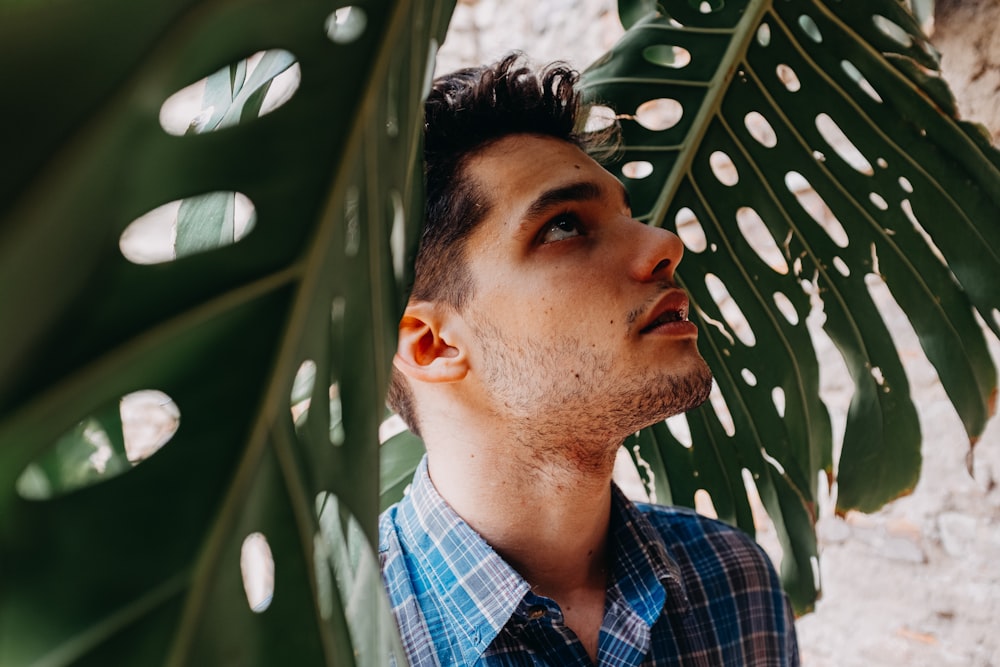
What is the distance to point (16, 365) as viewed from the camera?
208 mm

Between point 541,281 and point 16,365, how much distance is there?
0.74m

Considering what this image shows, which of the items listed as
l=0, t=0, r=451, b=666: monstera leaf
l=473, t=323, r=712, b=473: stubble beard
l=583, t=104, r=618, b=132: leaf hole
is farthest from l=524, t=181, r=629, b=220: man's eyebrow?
l=0, t=0, r=451, b=666: monstera leaf

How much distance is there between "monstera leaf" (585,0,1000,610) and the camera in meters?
0.98

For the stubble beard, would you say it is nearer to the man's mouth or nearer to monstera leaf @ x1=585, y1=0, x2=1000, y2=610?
the man's mouth

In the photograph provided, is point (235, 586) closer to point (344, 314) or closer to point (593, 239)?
point (344, 314)

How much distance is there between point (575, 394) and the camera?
923mm

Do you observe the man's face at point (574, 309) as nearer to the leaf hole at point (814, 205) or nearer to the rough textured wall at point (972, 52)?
the rough textured wall at point (972, 52)

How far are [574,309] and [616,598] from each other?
0.32 m

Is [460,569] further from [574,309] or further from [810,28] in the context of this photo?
[810,28]

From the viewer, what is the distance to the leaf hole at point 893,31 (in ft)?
3.21

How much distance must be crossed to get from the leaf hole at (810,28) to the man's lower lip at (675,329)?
40 centimetres

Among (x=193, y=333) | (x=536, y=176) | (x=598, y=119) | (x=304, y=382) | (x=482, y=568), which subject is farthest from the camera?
(x=598, y=119)

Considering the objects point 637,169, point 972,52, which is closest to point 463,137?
point 637,169

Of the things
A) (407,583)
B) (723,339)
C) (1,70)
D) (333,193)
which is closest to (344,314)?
(333,193)
